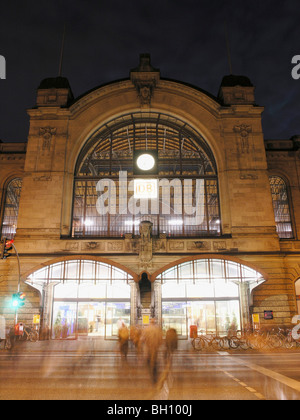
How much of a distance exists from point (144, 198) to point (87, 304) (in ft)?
32.9

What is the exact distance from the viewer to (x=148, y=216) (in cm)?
2748

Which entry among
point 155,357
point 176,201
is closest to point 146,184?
point 176,201

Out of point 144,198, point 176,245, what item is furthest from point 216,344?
point 144,198

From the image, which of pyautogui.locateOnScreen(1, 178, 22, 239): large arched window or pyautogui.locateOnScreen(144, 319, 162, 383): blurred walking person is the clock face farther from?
pyautogui.locateOnScreen(144, 319, 162, 383): blurred walking person

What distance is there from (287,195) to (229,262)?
1003 cm

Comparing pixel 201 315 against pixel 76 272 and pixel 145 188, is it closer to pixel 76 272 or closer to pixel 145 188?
pixel 76 272

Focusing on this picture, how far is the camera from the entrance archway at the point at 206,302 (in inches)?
965

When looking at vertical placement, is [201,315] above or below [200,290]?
below

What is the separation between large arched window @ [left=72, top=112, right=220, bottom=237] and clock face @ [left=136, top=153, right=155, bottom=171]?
0.63 meters

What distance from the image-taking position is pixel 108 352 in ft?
59.2

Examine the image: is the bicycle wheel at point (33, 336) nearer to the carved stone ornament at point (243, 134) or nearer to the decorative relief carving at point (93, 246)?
the decorative relief carving at point (93, 246)

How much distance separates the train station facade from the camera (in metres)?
24.0

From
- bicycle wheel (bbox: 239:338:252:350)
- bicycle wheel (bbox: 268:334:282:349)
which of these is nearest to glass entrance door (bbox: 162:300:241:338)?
bicycle wheel (bbox: 239:338:252:350)
